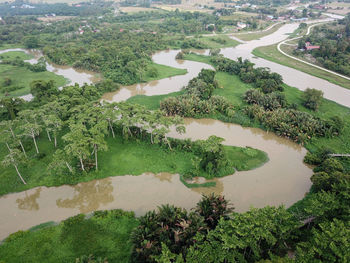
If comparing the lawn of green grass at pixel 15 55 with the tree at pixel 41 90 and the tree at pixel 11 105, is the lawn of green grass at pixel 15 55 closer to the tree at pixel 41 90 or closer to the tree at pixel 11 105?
the tree at pixel 41 90

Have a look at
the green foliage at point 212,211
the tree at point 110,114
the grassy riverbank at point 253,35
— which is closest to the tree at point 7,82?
the tree at point 110,114

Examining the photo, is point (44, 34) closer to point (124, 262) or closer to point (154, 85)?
point (154, 85)

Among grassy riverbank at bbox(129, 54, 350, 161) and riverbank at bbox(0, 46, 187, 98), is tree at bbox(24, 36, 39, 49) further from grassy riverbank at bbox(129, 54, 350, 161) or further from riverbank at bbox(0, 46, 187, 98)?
grassy riverbank at bbox(129, 54, 350, 161)

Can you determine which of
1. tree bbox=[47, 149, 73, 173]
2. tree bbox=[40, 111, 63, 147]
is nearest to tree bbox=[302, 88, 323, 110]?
tree bbox=[47, 149, 73, 173]

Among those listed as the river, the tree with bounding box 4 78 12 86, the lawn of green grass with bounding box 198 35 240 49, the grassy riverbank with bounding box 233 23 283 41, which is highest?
the grassy riverbank with bounding box 233 23 283 41

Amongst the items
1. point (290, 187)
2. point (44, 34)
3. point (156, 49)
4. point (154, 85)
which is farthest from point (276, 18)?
point (290, 187)

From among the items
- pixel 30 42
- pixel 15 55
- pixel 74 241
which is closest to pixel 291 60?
pixel 74 241

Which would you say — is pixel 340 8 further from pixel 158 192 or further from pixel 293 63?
pixel 158 192
